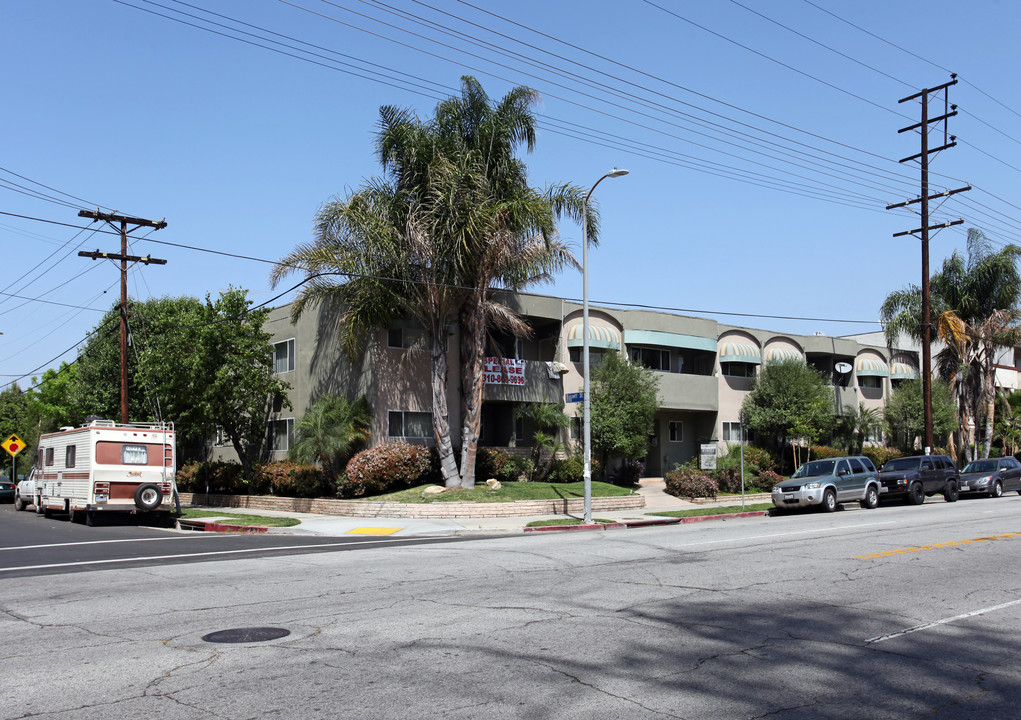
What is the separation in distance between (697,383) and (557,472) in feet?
32.1

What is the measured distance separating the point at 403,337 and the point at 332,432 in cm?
431

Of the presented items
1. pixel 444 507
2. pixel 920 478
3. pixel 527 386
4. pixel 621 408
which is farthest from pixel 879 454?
pixel 444 507

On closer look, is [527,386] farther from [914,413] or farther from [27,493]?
[914,413]

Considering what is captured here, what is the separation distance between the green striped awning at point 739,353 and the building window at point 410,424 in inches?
648

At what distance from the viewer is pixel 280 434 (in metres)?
33.1

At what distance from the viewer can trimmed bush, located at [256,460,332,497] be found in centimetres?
2855

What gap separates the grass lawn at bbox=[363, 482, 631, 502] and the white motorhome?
652cm

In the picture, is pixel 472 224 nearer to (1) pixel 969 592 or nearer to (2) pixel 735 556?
(2) pixel 735 556

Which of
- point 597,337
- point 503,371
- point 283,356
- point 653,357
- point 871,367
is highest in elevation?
point 597,337

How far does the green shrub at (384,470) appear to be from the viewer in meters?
26.5

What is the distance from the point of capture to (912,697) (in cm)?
614

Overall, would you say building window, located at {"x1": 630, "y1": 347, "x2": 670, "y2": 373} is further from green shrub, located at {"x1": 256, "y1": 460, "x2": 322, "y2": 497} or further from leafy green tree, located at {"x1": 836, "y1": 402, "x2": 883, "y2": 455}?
green shrub, located at {"x1": 256, "y1": 460, "x2": 322, "y2": 497}

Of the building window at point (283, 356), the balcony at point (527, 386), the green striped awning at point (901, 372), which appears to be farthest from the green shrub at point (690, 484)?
the green striped awning at point (901, 372)

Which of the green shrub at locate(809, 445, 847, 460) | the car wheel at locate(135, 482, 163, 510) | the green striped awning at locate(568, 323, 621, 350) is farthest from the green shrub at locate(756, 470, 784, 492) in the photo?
the car wheel at locate(135, 482, 163, 510)
